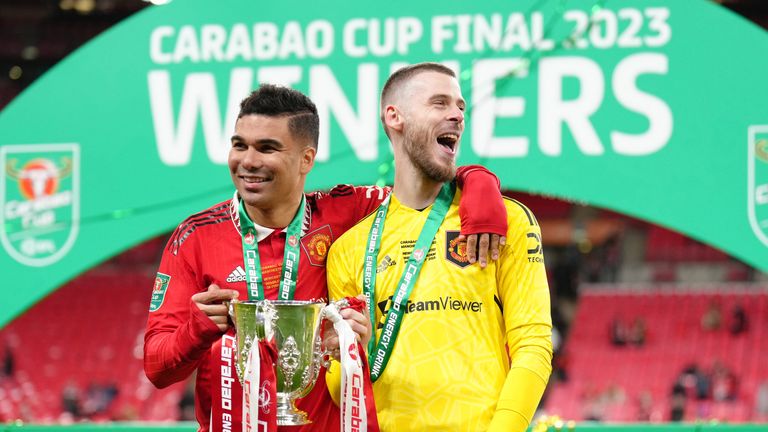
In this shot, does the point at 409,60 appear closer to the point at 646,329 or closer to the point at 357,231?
the point at 357,231

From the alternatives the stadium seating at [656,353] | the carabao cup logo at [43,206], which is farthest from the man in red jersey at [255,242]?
the stadium seating at [656,353]

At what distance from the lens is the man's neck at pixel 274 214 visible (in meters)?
2.49

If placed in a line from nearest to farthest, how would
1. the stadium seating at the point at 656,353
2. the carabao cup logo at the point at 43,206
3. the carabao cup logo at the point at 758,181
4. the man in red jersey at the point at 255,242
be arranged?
the man in red jersey at the point at 255,242 → the carabao cup logo at the point at 758,181 → the carabao cup logo at the point at 43,206 → the stadium seating at the point at 656,353

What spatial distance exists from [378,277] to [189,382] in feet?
41.6

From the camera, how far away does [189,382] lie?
47.8 feet

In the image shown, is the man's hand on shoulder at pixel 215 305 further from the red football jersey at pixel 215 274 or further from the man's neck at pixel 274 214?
the man's neck at pixel 274 214

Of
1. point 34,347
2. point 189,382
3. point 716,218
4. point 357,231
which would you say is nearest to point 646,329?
point 189,382

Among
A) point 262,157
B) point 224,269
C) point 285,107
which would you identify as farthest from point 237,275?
point 285,107

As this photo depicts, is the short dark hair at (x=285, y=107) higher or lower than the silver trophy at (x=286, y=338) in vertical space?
higher

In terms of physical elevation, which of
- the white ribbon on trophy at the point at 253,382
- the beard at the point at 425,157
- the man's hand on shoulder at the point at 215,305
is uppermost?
the beard at the point at 425,157

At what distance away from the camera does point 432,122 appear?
2430 millimetres

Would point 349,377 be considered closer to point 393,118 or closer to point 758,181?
point 393,118

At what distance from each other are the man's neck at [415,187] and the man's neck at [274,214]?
28 centimetres

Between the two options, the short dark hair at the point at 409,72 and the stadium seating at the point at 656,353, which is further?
the stadium seating at the point at 656,353
